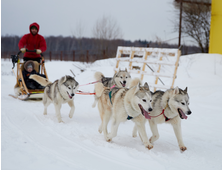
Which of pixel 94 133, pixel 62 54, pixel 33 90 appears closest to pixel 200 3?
pixel 62 54

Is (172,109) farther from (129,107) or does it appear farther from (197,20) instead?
(197,20)

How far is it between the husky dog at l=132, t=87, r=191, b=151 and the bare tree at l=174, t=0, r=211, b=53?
14.3 metres

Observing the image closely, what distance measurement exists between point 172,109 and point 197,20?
1509 cm

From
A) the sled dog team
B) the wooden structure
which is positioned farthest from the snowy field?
the wooden structure

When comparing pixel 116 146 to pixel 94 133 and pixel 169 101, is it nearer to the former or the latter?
pixel 94 133

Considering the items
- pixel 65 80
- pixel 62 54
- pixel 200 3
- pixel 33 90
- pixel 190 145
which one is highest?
pixel 200 3

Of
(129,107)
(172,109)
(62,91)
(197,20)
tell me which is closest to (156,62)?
(62,91)

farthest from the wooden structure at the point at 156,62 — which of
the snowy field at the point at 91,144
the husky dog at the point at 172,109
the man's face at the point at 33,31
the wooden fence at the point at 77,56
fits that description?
the wooden fence at the point at 77,56

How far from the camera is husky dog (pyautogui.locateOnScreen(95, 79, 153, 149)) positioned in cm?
268

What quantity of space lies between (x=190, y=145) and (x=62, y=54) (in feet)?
61.5

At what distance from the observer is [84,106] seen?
5.60m

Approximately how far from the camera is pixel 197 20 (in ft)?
52.1

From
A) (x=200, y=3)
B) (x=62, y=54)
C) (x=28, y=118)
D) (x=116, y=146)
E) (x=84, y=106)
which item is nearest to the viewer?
(x=116, y=146)

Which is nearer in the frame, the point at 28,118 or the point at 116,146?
the point at 116,146
